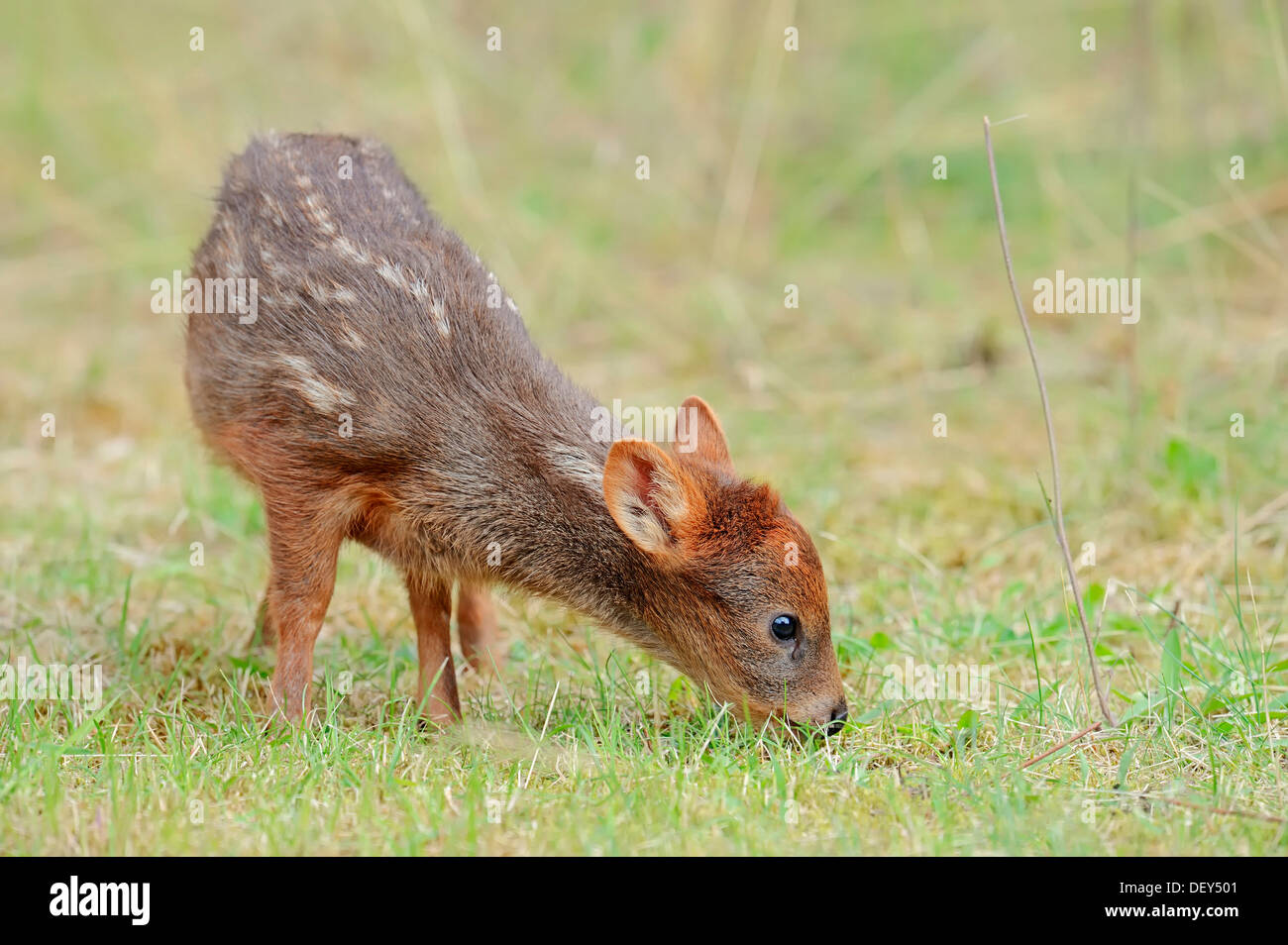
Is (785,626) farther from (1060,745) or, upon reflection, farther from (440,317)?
(440,317)

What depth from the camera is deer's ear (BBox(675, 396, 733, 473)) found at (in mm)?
5137

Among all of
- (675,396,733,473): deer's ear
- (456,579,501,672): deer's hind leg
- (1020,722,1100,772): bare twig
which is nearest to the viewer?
(1020,722,1100,772): bare twig

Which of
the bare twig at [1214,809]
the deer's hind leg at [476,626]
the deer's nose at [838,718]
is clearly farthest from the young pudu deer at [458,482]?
the bare twig at [1214,809]

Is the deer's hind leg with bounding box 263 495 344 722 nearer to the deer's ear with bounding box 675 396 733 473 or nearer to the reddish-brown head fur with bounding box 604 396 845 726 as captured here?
the reddish-brown head fur with bounding box 604 396 845 726

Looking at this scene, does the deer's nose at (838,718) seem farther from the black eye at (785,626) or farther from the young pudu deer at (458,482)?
the black eye at (785,626)

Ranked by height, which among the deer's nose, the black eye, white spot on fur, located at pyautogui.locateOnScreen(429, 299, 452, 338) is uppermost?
white spot on fur, located at pyautogui.locateOnScreen(429, 299, 452, 338)

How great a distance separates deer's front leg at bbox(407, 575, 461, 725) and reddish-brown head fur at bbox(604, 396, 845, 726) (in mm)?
900

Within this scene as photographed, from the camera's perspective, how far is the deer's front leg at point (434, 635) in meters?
5.16

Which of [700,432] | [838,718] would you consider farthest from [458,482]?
[838,718]

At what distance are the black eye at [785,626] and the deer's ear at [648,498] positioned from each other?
0.42m

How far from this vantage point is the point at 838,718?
470 cm

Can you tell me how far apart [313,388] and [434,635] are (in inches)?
40.5

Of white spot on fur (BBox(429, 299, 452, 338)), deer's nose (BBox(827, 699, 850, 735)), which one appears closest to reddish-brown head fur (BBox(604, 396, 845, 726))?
deer's nose (BBox(827, 699, 850, 735))

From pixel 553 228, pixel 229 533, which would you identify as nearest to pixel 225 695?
pixel 229 533
